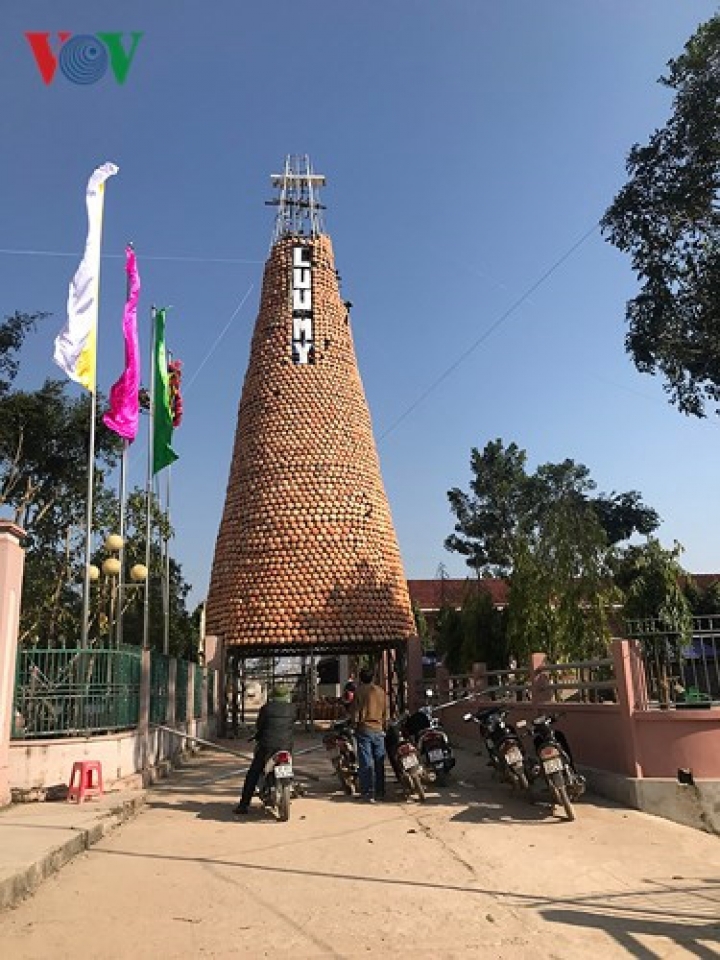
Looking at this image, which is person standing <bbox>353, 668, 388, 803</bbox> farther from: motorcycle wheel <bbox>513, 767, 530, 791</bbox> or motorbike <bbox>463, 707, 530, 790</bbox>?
motorcycle wheel <bbox>513, 767, 530, 791</bbox>

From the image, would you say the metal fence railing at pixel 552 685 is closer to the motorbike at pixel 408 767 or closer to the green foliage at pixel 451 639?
the motorbike at pixel 408 767

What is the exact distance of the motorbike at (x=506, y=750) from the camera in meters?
8.06

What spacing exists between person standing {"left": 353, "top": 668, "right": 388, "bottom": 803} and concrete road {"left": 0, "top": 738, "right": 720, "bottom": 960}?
0.45 m

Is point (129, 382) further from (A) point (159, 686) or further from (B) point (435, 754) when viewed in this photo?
(B) point (435, 754)

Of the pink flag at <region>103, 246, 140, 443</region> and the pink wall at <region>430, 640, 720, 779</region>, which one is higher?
the pink flag at <region>103, 246, 140, 443</region>

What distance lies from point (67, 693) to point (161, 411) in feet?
26.8

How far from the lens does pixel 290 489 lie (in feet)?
58.8

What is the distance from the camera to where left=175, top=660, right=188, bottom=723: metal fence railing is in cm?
1398

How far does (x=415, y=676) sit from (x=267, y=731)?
380 inches

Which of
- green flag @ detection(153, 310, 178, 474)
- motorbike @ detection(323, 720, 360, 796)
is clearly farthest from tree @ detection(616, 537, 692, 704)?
green flag @ detection(153, 310, 178, 474)

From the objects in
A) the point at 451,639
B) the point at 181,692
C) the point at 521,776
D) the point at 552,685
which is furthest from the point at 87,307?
the point at 451,639

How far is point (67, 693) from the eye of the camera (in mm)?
9297

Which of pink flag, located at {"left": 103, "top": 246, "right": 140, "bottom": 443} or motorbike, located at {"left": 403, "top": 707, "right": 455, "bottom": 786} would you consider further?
pink flag, located at {"left": 103, "top": 246, "right": 140, "bottom": 443}

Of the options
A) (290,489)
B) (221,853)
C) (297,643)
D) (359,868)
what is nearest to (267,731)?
(221,853)
